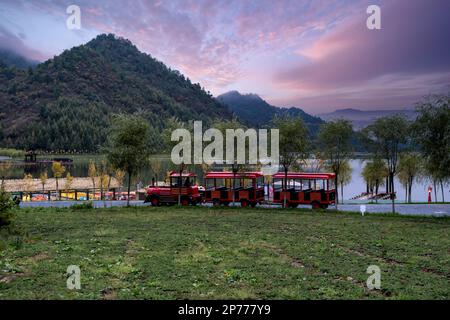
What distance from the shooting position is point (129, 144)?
3142cm

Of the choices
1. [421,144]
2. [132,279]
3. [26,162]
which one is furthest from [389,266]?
[26,162]

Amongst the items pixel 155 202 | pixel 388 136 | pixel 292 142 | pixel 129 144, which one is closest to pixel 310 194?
pixel 292 142

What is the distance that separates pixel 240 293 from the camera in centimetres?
915

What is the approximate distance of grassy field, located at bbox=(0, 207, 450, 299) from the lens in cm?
950

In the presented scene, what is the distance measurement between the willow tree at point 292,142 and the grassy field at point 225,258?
9433 mm

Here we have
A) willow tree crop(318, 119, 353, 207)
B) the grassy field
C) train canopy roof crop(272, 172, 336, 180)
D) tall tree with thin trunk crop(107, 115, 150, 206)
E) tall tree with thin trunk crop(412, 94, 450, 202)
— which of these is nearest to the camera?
the grassy field

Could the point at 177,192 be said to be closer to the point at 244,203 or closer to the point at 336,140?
the point at 244,203

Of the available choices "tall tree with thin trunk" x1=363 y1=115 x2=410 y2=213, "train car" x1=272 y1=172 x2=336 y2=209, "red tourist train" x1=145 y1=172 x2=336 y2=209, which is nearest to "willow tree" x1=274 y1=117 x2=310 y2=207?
"train car" x1=272 y1=172 x2=336 y2=209

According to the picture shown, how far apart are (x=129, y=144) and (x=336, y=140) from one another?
62.8ft

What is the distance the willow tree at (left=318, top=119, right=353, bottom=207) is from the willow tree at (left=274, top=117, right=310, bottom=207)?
8.65ft

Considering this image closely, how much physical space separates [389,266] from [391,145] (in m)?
19.6

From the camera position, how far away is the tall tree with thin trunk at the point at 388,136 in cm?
2844

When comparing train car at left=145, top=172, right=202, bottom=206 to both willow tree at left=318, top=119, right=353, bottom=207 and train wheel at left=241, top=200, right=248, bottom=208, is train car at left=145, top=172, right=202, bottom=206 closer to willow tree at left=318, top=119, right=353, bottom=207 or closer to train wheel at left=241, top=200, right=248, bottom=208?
train wheel at left=241, top=200, right=248, bottom=208
